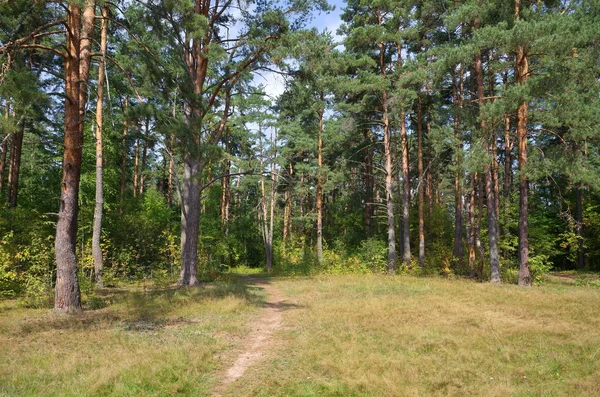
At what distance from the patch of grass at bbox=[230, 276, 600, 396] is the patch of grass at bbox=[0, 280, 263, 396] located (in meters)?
0.99

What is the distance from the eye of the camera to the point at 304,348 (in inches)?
260

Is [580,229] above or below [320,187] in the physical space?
below

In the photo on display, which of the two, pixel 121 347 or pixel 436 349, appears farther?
pixel 436 349

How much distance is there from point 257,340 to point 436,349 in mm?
3430

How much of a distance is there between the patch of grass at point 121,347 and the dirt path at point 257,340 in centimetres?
23

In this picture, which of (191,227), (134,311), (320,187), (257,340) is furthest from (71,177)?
(320,187)

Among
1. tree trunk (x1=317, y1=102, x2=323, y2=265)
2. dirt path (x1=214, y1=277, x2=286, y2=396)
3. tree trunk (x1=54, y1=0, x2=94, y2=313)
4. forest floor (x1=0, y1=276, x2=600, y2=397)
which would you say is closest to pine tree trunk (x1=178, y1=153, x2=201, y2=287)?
forest floor (x1=0, y1=276, x2=600, y2=397)

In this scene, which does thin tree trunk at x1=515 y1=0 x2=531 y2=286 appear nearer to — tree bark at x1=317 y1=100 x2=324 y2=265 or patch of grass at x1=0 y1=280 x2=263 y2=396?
tree bark at x1=317 y1=100 x2=324 y2=265

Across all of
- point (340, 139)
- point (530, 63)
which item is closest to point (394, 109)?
point (340, 139)

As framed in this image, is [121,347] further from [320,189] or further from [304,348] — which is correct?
[320,189]

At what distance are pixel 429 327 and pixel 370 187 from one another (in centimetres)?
2005

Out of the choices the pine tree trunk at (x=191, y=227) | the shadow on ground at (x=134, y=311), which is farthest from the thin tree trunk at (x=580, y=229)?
the pine tree trunk at (x=191, y=227)

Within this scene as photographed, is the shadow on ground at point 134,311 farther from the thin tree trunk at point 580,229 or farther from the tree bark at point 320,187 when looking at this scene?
the thin tree trunk at point 580,229

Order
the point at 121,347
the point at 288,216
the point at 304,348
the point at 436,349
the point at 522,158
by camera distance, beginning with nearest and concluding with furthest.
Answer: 1. the point at 121,347
2. the point at 436,349
3. the point at 304,348
4. the point at 522,158
5. the point at 288,216
